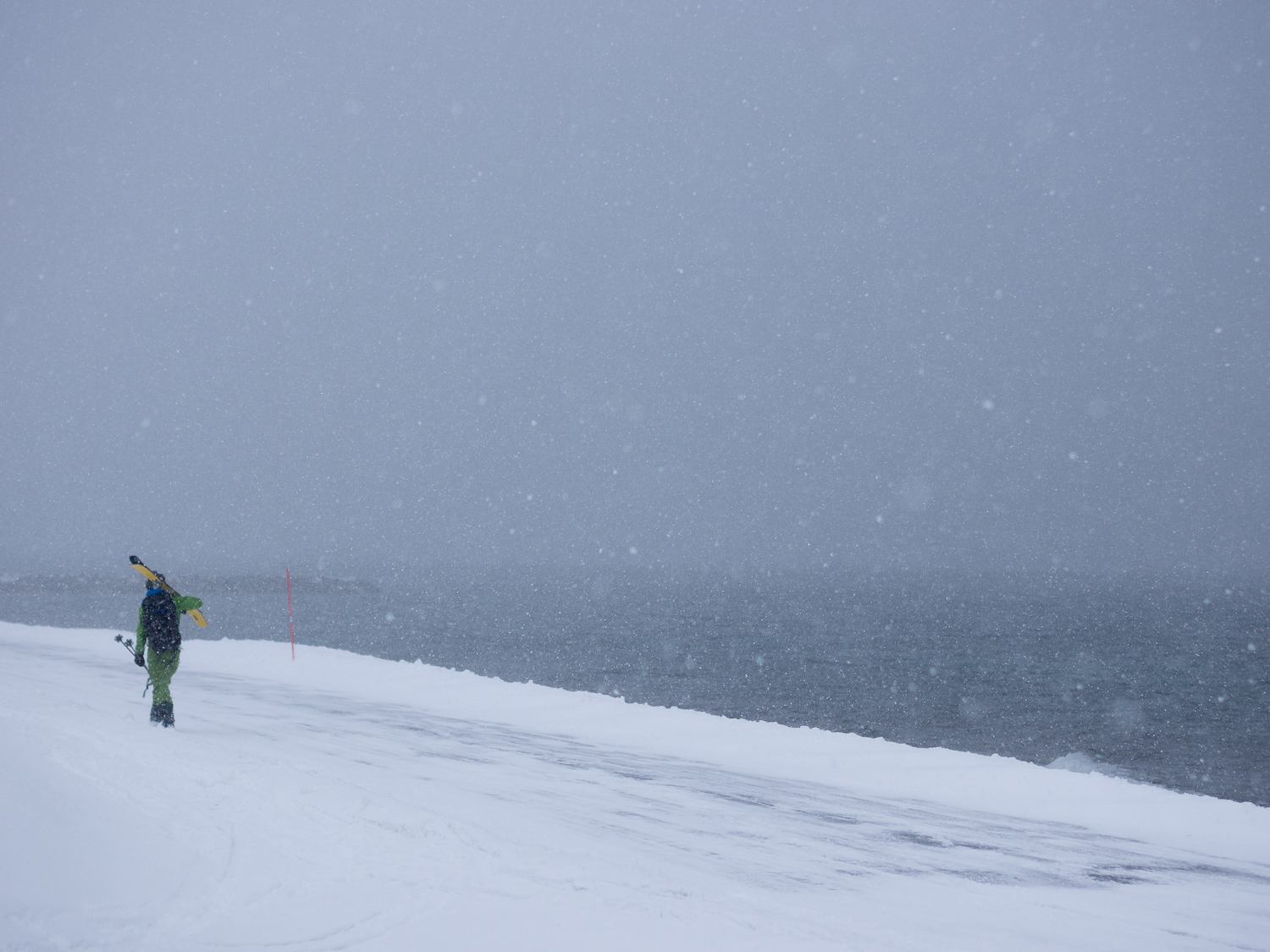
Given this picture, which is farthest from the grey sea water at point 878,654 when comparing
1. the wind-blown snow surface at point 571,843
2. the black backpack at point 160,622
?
the wind-blown snow surface at point 571,843

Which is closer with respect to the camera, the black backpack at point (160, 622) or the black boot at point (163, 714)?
the black backpack at point (160, 622)

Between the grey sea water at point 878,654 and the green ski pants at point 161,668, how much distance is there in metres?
9.83

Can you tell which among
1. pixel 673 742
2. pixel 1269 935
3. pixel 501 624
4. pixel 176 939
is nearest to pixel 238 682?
pixel 673 742

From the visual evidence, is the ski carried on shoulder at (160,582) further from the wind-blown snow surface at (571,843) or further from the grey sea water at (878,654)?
the grey sea water at (878,654)

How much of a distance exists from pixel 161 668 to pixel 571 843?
19.9 feet

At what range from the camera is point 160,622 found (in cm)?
1017

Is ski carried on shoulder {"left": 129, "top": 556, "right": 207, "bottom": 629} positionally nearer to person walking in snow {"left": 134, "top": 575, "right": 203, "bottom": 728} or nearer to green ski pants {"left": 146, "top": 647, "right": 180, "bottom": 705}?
person walking in snow {"left": 134, "top": 575, "right": 203, "bottom": 728}

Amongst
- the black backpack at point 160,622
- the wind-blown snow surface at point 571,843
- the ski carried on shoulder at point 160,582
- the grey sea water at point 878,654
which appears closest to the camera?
the wind-blown snow surface at point 571,843

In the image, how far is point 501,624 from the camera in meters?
77.1

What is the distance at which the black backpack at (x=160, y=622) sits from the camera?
10.1 metres

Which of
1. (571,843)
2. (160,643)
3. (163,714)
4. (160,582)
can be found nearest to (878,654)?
(163,714)

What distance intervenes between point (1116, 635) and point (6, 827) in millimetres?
83878

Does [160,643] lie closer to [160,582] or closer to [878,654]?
[160,582]

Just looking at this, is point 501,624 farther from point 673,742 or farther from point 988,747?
point 673,742
